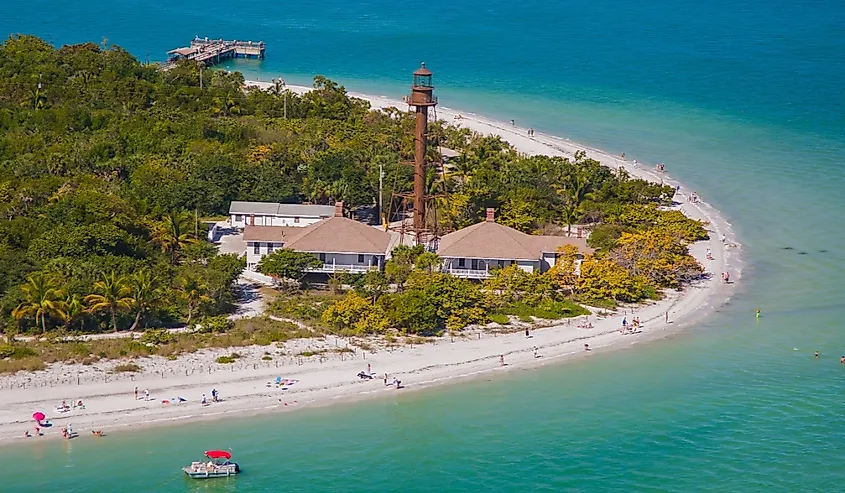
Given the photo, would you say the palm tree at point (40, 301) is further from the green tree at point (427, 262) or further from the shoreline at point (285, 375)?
the green tree at point (427, 262)

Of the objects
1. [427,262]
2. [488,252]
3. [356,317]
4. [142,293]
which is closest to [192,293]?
[142,293]

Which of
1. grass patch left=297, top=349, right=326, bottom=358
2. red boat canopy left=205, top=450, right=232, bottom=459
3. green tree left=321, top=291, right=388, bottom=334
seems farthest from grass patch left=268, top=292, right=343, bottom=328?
red boat canopy left=205, top=450, right=232, bottom=459

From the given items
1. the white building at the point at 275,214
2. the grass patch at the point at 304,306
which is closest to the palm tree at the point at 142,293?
the grass patch at the point at 304,306

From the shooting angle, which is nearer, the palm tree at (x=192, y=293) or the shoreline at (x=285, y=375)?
the shoreline at (x=285, y=375)

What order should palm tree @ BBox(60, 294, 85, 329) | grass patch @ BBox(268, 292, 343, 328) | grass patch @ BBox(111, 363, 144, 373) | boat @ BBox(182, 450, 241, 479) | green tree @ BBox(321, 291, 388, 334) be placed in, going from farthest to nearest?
grass patch @ BBox(268, 292, 343, 328), green tree @ BBox(321, 291, 388, 334), palm tree @ BBox(60, 294, 85, 329), grass patch @ BBox(111, 363, 144, 373), boat @ BBox(182, 450, 241, 479)

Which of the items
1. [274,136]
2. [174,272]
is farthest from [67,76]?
[174,272]

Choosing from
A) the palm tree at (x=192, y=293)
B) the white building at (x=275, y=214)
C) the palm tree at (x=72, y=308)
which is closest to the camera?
the palm tree at (x=72, y=308)

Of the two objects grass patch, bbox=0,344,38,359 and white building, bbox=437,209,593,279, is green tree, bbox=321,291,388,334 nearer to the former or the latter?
white building, bbox=437,209,593,279
